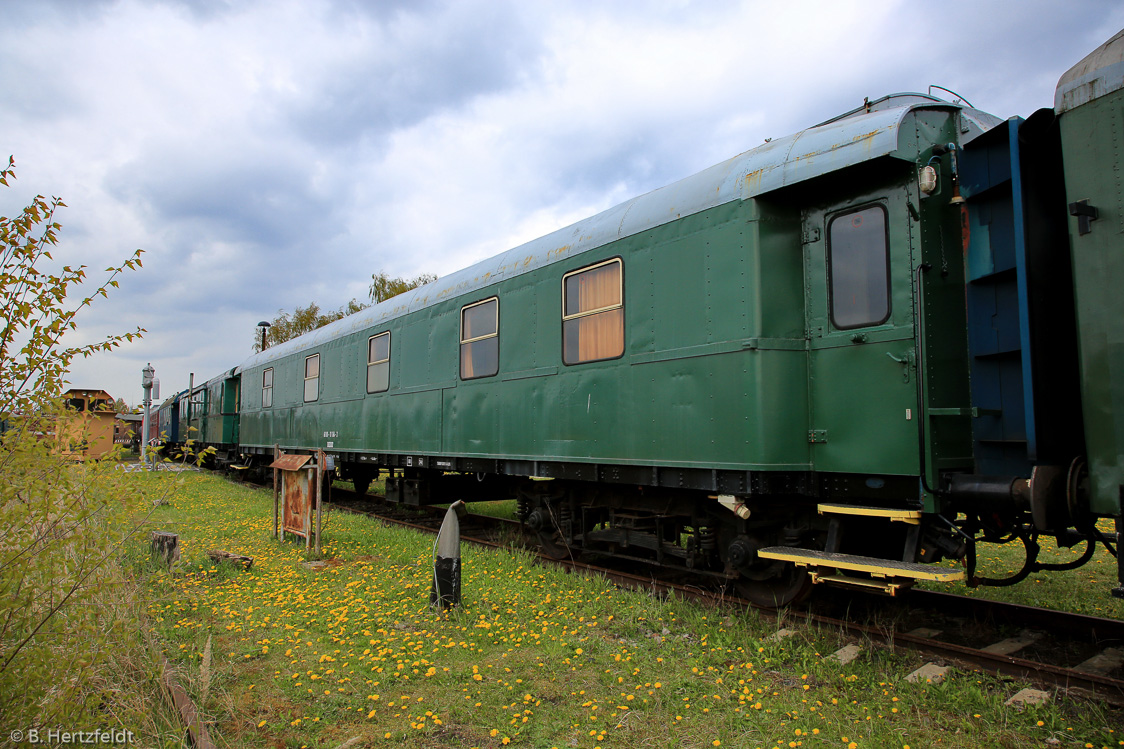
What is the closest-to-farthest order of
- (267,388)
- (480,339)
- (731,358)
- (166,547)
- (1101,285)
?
(1101,285), (731,358), (166,547), (480,339), (267,388)

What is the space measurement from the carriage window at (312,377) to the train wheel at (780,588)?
10043 millimetres

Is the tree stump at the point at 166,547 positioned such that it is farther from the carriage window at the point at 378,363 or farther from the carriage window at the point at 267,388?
the carriage window at the point at 267,388

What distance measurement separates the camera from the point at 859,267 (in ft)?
16.1

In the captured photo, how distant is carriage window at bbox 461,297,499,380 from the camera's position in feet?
27.0

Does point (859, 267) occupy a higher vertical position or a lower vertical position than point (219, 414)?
higher

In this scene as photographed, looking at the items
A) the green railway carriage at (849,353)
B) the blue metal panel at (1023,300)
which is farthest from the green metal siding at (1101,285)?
the blue metal panel at (1023,300)

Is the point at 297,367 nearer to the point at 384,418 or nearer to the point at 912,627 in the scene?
the point at 384,418

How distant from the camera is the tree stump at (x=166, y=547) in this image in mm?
7004

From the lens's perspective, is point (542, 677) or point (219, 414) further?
point (219, 414)

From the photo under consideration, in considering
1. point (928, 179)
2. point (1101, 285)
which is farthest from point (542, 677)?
point (928, 179)

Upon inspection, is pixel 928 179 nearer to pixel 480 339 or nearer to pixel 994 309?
pixel 994 309

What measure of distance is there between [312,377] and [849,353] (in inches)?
444


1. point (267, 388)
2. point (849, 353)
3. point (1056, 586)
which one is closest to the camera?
point (849, 353)

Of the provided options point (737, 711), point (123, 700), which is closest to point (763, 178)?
point (737, 711)
